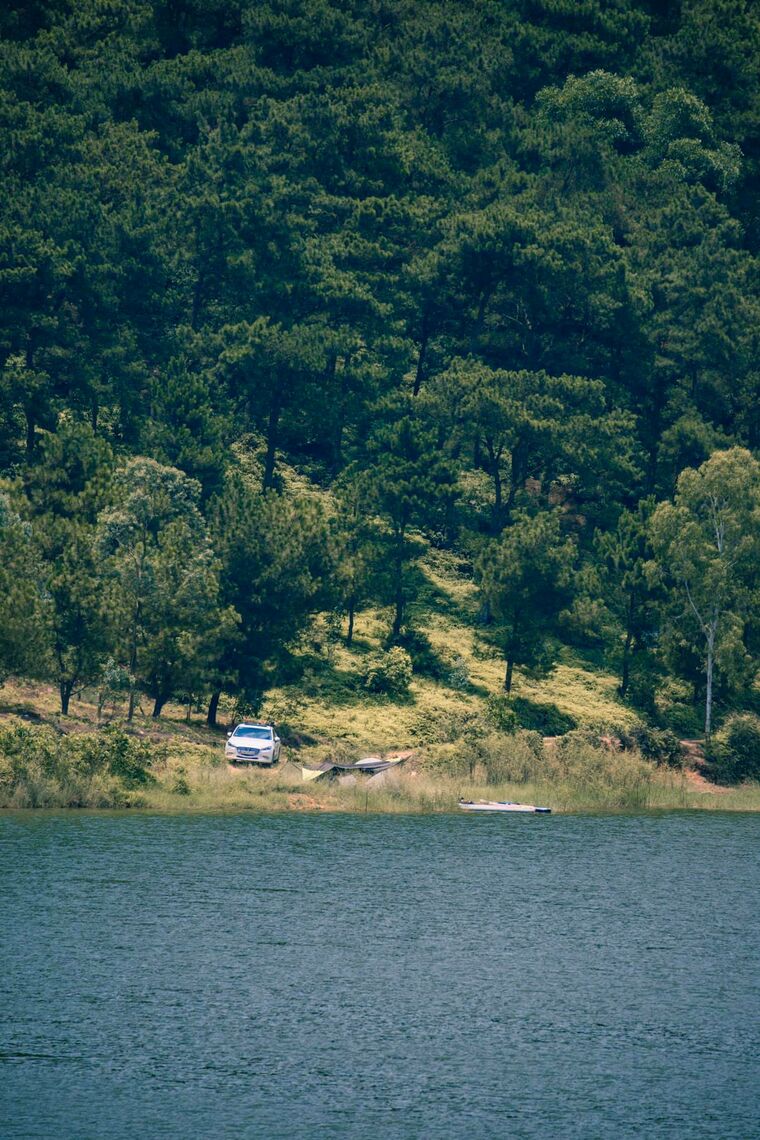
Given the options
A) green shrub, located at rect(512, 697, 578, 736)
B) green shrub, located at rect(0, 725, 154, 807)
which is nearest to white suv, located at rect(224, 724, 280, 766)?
green shrub, located at rect(0, 725, 154, 807)

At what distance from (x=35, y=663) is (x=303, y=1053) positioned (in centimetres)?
3746

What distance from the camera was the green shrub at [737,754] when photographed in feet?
275

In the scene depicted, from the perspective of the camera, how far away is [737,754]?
276 feet

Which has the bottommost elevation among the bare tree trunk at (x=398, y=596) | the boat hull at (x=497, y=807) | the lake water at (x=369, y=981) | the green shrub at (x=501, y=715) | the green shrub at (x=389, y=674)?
the lake water at (x=369, y=981)

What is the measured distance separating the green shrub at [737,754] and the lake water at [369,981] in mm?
18555

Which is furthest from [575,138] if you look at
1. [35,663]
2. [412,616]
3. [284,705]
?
[35,663]

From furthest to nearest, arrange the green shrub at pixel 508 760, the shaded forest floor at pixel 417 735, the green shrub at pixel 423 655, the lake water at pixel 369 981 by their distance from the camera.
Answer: the green shrub at pixel 423 655 → the green shrub at pixel 508 760 → the shaded forest floor at pixel 417 735 → the lake water at pixel 369 981

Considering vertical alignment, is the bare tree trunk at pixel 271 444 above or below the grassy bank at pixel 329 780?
above

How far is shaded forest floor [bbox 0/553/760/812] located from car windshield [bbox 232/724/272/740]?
1.25m

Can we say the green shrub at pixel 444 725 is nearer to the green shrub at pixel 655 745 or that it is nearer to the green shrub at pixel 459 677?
the green shrub at pixel 459 677

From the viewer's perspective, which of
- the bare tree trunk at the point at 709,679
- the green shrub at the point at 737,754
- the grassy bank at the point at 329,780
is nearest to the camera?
the grassy bank at the point at 329,780

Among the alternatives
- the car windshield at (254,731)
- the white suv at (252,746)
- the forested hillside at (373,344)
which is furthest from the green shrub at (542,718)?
the white suv at (252,746)

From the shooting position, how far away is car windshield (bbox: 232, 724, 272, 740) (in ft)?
239

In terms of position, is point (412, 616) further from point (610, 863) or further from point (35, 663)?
point (610, 863)
